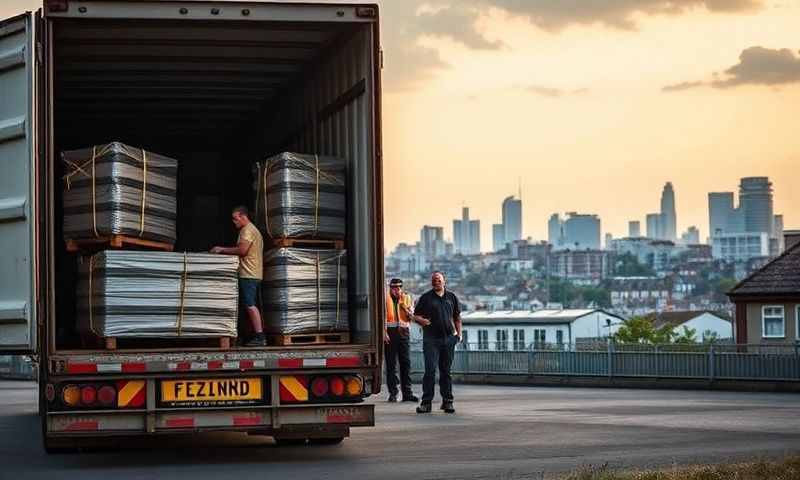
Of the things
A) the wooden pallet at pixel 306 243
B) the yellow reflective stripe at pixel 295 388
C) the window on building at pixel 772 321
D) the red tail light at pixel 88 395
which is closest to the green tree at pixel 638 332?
the window on building at pixel 772 321

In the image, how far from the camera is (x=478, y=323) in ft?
427

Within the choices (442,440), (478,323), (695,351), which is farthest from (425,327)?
(478,323)

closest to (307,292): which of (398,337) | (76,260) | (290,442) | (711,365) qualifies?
(76,260)

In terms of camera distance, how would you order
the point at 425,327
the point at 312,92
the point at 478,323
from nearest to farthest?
the point at 312,92 < the point at 425,327 < the point at 478,323

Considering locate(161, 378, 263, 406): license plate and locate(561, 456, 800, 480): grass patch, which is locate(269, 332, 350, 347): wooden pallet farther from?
locate(561, 456, 800, 480): grass patch

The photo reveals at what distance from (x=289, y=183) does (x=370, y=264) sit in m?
1.19

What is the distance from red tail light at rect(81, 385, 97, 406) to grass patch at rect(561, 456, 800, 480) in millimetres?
3961

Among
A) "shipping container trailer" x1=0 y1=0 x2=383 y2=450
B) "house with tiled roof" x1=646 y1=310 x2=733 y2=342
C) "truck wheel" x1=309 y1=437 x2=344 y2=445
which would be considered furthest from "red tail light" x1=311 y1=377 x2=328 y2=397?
"house with tiled roof" x1=646 y1=310 x2=733 y2=342

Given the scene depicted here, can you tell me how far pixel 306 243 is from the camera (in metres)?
15.4

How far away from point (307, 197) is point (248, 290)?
3.20ft

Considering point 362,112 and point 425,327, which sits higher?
point 362,112

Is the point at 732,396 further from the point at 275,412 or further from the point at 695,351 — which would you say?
the point at 275,412

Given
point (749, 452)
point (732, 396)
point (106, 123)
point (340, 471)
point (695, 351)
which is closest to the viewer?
point (340, 471)

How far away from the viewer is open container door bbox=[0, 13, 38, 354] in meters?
13.8
